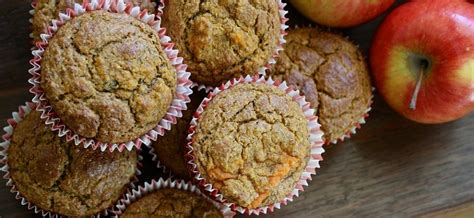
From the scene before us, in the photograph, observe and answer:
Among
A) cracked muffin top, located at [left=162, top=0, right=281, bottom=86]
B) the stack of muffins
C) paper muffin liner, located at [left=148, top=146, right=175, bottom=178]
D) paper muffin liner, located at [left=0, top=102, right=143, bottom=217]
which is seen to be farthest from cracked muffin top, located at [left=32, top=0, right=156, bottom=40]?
paper muffin liner, located at [left=148, top=146, right=175, bottom=178]

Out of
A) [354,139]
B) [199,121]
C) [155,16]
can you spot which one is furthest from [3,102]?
[354,139]

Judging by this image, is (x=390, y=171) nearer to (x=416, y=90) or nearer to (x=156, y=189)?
(x=416, y=90)

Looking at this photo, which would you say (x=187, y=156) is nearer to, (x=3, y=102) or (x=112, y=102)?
(x=112, y=102)

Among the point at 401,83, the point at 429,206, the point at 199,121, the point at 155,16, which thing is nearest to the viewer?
the point at 199,121

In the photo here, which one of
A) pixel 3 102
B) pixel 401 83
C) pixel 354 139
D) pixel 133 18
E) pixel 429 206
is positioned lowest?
pixel 429 206

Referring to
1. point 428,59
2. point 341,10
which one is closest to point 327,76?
point 341,10

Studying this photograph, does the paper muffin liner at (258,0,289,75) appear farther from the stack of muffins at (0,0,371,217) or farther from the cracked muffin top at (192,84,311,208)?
the cracked muffin top at (192,84,311,208)
